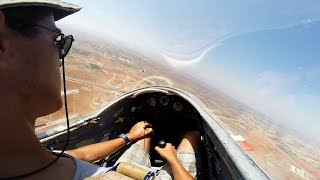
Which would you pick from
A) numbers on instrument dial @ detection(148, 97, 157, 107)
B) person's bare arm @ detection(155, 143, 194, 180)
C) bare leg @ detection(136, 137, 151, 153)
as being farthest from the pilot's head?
numbers on instrument dial @ detection(148, 97, 157, 107)

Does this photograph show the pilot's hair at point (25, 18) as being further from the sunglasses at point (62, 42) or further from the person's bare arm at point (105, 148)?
the person's bare arm at point (105, 148)

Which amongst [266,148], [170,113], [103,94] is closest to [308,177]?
[266,148]

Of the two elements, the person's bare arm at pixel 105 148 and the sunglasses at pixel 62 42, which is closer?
the sunglasses at pixel 62 42

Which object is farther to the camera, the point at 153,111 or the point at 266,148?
the point at 266,148

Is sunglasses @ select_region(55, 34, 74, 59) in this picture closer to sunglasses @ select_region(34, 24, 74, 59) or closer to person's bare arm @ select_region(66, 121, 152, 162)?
sunglasses @ select_region(34, 24, 74, 59)

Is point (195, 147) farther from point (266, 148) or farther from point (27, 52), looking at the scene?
point (266, 148)

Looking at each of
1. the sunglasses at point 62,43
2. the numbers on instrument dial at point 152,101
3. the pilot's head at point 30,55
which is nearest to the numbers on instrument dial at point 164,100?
the numbers on instrument dial at point 152,101

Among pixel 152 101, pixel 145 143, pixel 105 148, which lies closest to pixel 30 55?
pixel 105 148

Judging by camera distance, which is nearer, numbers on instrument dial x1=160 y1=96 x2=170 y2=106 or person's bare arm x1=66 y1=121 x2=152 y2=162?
person's bare arm x1=66 y1=121 x2=152 y2=162
